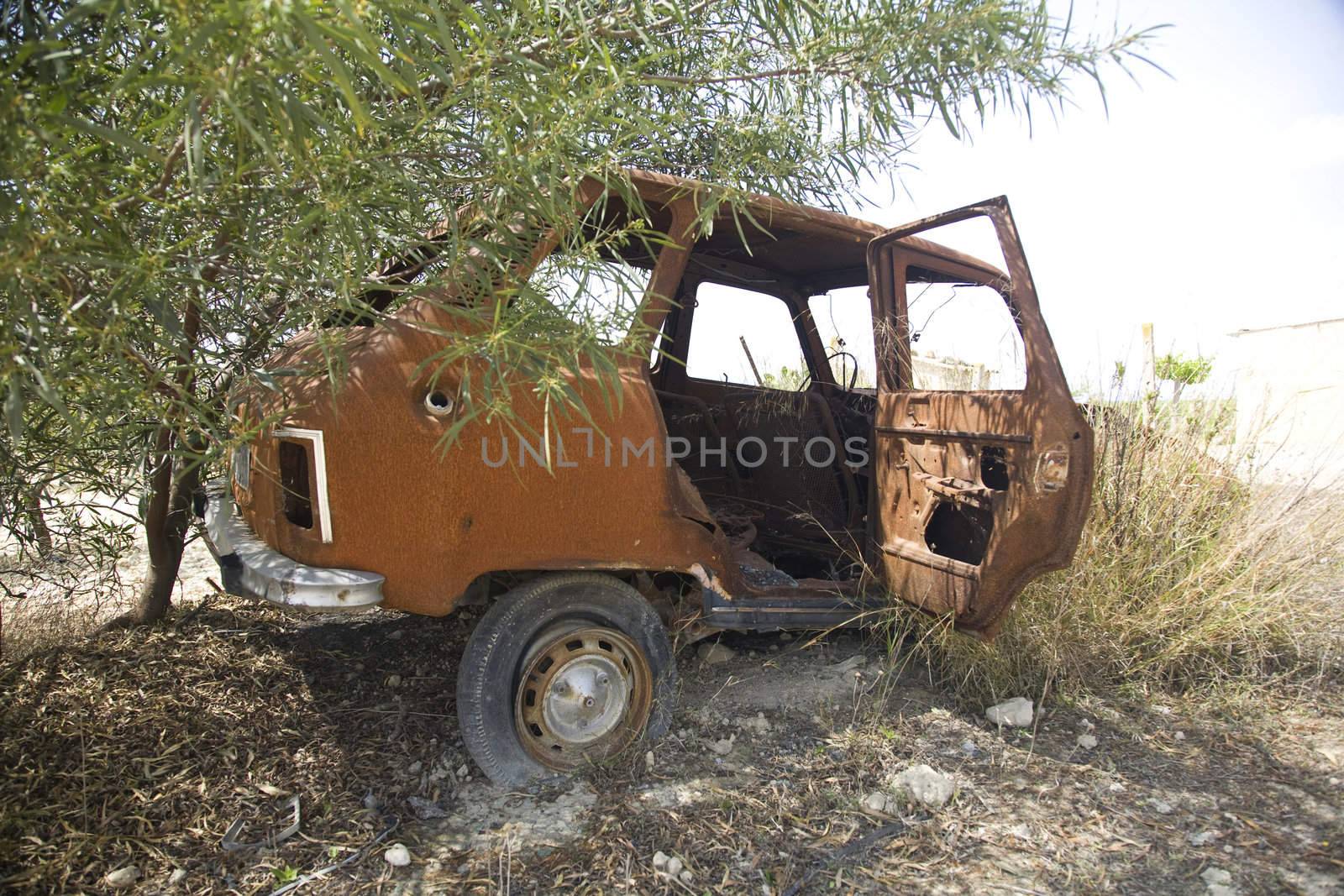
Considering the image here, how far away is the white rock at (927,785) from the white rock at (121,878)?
223 cm

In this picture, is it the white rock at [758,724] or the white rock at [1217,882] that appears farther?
the white rock at [758,724]

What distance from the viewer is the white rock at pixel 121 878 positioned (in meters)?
1.92

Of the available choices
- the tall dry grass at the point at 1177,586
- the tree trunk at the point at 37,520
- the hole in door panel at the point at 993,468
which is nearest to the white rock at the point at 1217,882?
the tall dry grass at the point at 1177,586

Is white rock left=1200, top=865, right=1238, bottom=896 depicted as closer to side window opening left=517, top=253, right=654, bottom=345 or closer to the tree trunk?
side window opening left=517, top=253, right=654, bottom=345

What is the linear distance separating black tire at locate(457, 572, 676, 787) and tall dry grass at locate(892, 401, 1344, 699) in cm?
135

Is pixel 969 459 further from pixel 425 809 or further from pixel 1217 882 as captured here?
pixel 425 809

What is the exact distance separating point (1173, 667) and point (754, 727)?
6.48ft

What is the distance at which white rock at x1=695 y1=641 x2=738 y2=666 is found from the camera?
338 centimetres

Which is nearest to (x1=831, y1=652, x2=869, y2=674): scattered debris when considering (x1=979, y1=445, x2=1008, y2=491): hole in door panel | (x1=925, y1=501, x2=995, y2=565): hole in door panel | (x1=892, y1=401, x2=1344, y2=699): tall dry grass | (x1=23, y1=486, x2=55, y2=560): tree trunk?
(x1=892, y1=401, x2=1344, y2=699): tall dry grass

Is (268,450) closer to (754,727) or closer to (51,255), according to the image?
(51,255)

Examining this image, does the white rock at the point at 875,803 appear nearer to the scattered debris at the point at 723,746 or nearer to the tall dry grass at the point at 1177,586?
the scattered debris at the point at 723,746

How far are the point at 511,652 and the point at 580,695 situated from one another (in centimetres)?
30

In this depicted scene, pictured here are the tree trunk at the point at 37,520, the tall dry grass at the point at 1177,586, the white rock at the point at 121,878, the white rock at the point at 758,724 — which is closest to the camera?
the white rock at the point at 121,878

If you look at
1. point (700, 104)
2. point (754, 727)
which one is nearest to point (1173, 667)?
point (754, 727)
